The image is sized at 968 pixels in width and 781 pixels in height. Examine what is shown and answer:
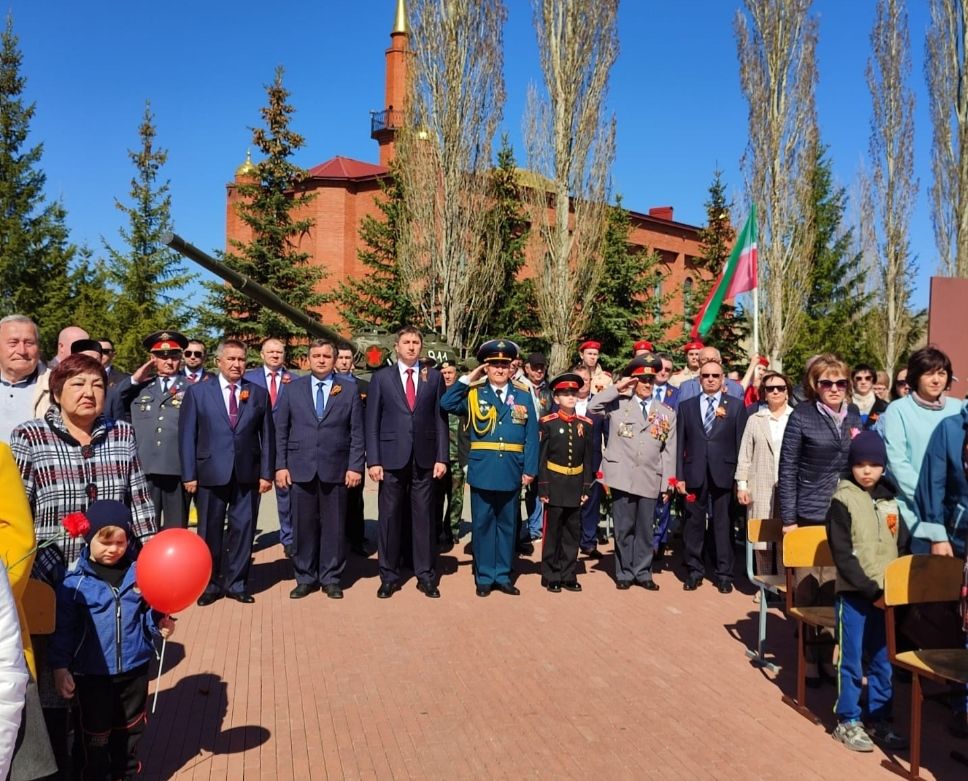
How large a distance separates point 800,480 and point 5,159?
28495mm

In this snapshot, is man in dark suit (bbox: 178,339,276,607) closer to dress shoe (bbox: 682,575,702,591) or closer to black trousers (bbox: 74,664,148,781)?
black trousers (bbox: 74,664,148,781)

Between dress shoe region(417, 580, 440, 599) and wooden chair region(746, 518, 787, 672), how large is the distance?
2.66 meters

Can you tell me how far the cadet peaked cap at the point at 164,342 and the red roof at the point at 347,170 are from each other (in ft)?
93.6

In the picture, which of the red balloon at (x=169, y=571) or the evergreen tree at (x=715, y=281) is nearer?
the red balloon at (x=169, y=571)

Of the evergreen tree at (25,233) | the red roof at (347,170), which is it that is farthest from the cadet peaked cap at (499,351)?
the red roof at (347,170)

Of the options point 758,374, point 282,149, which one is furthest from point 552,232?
point 758,374

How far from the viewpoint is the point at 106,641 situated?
3.50 metres

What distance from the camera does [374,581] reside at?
7.79 metres

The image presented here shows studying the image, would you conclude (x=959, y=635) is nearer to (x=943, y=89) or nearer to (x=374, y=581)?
(x=374, y=581)

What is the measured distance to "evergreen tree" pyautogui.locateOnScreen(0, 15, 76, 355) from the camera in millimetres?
25672

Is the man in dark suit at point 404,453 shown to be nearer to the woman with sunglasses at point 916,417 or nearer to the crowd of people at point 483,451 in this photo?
the crowd of people at point 483,451

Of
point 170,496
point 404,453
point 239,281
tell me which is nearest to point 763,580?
point 404,453

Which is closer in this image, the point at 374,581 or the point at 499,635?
the point at 499,635

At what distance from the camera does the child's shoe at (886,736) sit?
429 centimetres
